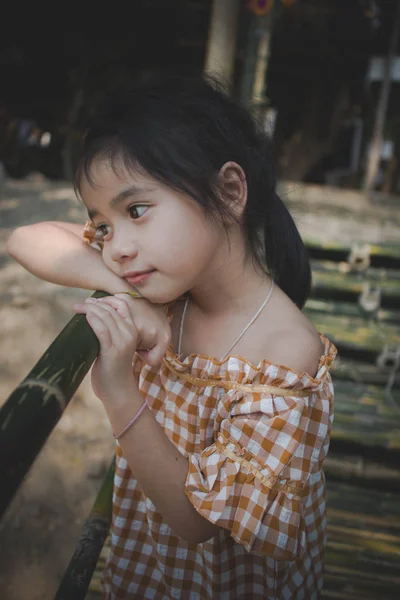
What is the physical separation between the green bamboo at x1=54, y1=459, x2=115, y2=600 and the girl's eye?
70 cm

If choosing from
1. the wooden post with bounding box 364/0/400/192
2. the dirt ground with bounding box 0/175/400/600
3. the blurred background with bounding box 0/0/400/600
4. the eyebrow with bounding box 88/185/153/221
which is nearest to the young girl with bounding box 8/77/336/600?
the eyebrow with bounding box 88/185/153/221

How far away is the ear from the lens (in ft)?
4.12

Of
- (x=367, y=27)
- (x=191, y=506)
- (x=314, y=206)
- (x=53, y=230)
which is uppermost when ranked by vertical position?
(x=367, y=27)

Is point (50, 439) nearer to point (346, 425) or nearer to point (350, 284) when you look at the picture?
point (346, 425)

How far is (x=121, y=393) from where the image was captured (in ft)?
3.31

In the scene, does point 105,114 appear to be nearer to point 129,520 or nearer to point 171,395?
point 171,395

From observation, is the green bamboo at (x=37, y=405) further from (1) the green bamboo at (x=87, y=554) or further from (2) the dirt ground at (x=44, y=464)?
(2) the dirt ground at (x=44, y=464)

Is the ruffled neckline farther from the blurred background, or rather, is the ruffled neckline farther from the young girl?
the blurred background

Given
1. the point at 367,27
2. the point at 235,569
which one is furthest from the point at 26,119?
the point at 235,569

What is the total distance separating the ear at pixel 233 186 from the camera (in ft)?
4.12

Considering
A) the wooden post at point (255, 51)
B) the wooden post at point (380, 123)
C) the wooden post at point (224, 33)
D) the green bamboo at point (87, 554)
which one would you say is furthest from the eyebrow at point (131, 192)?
the wooden post at point (380, 123)

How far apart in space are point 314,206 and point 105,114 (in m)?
4.64

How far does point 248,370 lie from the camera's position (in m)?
1.16

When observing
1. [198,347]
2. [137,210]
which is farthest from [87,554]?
[137,210]
